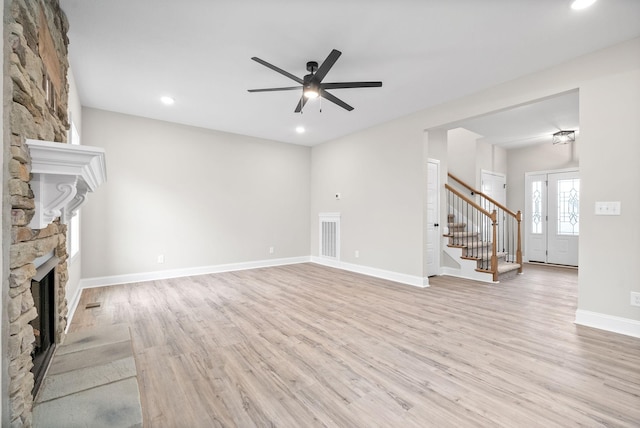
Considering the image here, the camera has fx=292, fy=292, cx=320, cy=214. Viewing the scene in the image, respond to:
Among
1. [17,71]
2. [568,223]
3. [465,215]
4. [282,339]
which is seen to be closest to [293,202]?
[465,215]

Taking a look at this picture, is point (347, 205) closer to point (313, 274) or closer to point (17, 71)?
point (313, 274)

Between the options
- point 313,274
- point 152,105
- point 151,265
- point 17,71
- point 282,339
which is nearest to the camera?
point 17,71

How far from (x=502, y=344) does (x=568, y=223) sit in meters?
5.52

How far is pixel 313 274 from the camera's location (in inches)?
208

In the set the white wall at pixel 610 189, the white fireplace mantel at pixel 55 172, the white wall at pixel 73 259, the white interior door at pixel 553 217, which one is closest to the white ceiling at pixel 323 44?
the white wall at pixel 73 259

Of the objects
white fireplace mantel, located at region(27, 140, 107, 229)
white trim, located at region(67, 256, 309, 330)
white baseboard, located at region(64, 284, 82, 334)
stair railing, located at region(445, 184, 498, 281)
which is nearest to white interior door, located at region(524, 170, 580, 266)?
stair railing, located at region(445, 184, 498, 281)

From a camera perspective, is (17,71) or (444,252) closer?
(17,71)

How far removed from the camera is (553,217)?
653cm

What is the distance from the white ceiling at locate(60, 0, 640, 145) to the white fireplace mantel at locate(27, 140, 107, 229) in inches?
62.7

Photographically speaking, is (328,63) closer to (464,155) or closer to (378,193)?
(378,193)

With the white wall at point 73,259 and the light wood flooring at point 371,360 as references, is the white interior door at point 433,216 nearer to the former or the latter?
the light wood flooring at point 371,360

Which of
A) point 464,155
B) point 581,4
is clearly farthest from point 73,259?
point 464,155

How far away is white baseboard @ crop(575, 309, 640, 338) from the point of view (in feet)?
8.60

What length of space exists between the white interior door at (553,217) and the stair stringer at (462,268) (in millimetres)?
2909
